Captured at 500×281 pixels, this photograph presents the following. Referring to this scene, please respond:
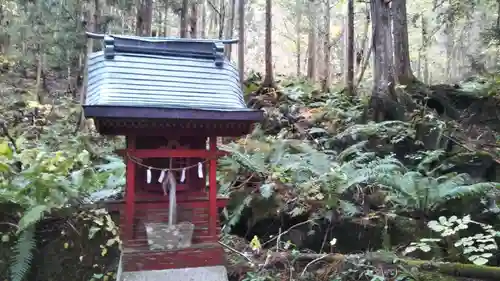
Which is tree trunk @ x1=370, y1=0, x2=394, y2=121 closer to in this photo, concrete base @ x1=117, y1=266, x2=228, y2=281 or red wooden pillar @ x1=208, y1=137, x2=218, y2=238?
red wooden pillar @ x1=208, y1=137, x2=218, y2=238

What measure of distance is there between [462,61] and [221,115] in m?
25.2

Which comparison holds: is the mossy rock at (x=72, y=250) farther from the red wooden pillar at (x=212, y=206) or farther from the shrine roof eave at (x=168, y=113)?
the shrine roof eave at (x=168, y=113)

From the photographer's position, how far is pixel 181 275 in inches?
192

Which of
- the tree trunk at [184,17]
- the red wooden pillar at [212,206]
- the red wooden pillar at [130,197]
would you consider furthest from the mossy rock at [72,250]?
the tree trunk at [184,17]

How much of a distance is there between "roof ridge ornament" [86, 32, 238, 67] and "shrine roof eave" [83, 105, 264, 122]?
4.15ft

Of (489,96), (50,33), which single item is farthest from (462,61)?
(50,33)

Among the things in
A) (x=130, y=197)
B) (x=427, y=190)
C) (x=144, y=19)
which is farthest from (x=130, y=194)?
(x=144, y=19)

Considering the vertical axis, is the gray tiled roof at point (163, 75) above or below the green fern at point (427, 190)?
above

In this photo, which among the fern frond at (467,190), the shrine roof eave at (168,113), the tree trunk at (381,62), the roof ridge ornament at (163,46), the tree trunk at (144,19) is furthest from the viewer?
the tree trunk at (144,19)

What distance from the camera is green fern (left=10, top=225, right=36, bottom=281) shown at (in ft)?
17.0

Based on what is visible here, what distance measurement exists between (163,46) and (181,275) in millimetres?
2873

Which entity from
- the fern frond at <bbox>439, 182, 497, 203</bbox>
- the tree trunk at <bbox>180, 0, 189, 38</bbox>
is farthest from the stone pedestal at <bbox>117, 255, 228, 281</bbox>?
the tree trunk at <bbox>180, 0, 189, 38</bbox>

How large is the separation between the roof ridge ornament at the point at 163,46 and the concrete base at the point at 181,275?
2573mm

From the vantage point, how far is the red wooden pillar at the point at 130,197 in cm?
487
